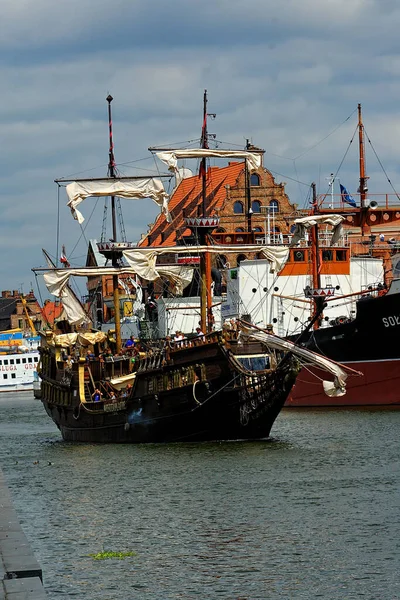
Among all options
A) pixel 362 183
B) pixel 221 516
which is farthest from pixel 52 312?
pixel 221 516

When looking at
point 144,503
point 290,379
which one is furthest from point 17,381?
point 144,503

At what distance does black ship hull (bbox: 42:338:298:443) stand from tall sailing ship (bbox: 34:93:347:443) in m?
0.04

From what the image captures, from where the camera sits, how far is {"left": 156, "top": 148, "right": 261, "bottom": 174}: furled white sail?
57312 millimetres

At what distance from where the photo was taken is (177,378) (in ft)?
153

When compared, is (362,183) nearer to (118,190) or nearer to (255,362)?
(118,190)

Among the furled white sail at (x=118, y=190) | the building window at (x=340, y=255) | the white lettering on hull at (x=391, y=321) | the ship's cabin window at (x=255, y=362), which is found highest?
the furled white sail at (x=118, y=190)

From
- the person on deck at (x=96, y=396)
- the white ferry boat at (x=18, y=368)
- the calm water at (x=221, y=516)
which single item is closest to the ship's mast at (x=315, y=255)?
the person on deck at (x=96, y=396)

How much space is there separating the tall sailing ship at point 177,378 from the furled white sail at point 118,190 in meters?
3.32

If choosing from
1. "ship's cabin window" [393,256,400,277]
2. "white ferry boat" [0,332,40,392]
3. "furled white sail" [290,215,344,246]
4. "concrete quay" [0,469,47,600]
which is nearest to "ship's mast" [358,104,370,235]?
"ship's cabin window" [393,256,400,277]

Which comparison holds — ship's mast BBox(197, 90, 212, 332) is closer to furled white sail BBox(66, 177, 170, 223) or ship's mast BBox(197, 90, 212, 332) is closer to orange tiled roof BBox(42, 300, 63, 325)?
furled white sail BBox(66, 177, 170, 223)

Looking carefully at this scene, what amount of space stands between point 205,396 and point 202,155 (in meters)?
15.4

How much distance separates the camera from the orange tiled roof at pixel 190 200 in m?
105

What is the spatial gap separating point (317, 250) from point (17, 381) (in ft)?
305

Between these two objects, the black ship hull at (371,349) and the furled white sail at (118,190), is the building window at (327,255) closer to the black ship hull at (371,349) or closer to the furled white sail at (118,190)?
the black ship hull at (371,349)
